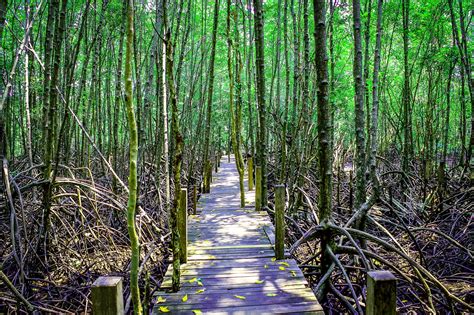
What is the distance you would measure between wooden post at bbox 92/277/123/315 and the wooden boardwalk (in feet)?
3.16

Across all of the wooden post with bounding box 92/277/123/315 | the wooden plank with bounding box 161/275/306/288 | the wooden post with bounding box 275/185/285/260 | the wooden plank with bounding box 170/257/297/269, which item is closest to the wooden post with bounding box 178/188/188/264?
the wooden plank with bounding box 170/257/297/269

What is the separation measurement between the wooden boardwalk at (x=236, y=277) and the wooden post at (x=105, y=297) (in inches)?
38.0

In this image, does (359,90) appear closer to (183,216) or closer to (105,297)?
(183,216)

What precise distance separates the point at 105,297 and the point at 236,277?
5.40ft

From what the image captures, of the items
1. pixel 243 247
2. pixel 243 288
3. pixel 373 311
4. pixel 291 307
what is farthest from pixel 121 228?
pixel 373 311

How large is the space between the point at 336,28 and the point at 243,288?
19.0 ft

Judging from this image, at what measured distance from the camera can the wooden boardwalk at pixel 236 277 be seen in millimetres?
2508

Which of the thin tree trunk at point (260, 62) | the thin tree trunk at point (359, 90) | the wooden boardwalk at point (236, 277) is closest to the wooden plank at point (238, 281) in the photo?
the wooden boardwalk at point (236, 277)

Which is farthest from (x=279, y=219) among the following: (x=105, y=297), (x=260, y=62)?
(x=260, y=62)

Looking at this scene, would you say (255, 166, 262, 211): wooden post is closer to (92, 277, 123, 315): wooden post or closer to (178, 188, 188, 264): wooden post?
(178, 188, 188, 264): wooden post

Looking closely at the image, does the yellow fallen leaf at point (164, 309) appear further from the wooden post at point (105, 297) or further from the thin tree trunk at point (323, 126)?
the thin tree trunk at point (323, 126)

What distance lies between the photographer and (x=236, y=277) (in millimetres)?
3027

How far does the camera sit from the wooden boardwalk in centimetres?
251

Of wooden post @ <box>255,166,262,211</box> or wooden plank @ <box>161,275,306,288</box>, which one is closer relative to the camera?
wooden plank @ <box>161,275,306,288</box>
